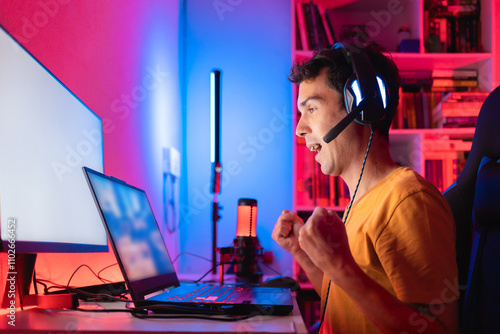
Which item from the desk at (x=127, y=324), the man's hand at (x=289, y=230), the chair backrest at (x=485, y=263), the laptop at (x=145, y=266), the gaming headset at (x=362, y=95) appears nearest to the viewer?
the desk at (x=127, y=324)

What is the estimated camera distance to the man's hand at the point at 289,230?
1119 mm

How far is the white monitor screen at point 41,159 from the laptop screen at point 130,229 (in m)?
0.08

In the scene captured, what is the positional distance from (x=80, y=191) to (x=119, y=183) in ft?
0.28

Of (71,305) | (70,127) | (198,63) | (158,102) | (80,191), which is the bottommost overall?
(71,305)

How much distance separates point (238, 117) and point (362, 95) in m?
1.71

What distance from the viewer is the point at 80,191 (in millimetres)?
965

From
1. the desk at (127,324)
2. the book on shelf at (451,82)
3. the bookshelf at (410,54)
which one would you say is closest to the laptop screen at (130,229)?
the desk at (127,324)

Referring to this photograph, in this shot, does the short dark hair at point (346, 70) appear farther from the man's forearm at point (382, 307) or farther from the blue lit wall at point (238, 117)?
the blue lit wall at point (238, 117)

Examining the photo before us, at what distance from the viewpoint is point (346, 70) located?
3.73ft

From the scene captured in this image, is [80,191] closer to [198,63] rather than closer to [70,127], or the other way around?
[70,127]

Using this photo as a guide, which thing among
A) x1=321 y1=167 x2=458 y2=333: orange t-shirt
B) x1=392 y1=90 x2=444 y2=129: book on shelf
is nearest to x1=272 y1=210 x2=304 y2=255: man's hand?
x1=321 y1=167 x2=458 y2=333: orange t-shirt

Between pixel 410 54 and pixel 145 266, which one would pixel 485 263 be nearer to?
pixel 145 266

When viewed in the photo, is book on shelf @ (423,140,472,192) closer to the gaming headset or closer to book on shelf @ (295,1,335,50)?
book on shelf @ (295,1,335,50)

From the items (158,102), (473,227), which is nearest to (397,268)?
(473,227)
